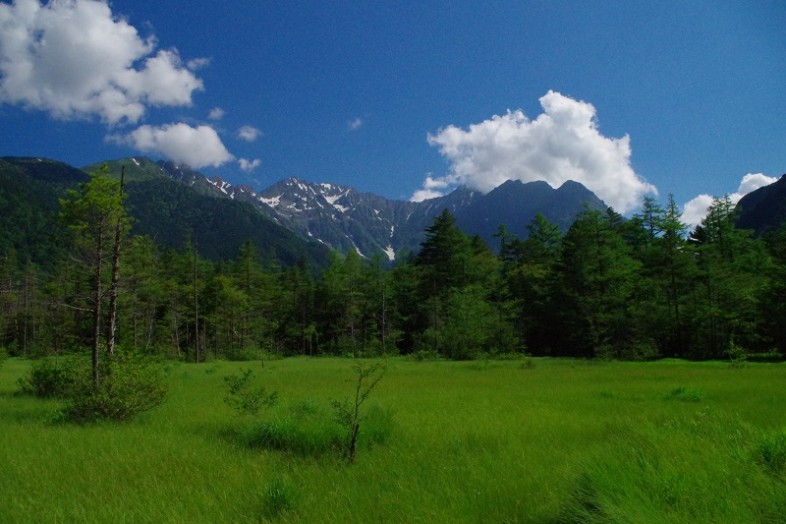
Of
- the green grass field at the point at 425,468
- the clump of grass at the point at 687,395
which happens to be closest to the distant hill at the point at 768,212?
the clump of grass at the point at 687,395

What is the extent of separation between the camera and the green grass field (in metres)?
4.52

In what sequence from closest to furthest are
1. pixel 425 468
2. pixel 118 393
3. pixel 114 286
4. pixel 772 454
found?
1. pixel 772 454
2. pixel 425 468
3. pixel 118 393
4. pixel 114 286

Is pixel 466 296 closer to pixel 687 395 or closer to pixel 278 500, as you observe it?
pixel 687 395

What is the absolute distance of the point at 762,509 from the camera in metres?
3.92

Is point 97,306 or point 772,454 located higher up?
point 97,306

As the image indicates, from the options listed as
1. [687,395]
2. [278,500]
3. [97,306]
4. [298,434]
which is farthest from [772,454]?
[97,306]

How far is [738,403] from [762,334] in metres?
33.6

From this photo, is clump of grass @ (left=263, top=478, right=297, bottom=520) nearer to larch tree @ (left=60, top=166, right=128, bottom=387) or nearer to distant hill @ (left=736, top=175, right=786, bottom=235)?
larch tree @ (left=60, top=166, right=128, bottom=387)

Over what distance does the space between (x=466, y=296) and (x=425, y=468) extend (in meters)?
41.0

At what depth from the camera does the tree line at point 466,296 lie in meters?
36.0

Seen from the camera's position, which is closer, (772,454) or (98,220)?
(772,454)

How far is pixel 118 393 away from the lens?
474 inches

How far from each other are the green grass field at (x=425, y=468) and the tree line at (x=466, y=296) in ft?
22.1

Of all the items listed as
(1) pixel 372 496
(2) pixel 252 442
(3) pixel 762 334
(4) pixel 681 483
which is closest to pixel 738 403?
(4) pixel 681 483
